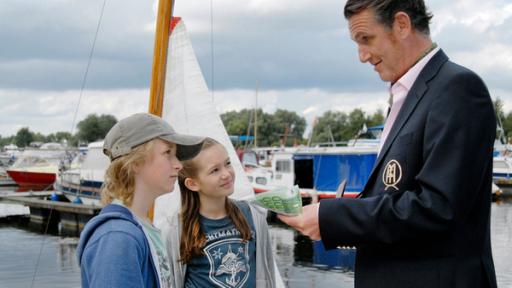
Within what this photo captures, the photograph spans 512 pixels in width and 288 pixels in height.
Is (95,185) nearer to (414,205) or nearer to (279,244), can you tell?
(279,244)

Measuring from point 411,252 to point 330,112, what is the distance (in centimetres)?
9481

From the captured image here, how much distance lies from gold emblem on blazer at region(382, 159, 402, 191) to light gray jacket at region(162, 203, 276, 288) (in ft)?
4.82

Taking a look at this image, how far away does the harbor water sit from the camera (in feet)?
49.1

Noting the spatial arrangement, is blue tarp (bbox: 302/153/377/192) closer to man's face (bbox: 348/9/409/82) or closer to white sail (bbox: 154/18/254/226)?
white sail (bbox: 154/18/254/226)

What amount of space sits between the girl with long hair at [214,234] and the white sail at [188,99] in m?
2.28

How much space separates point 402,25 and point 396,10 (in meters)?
0.05

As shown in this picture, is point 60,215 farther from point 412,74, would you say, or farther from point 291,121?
point 291,121

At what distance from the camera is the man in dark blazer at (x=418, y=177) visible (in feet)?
5.74

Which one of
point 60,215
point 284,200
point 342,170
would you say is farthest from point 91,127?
point 284,200

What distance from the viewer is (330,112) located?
95.8 meters

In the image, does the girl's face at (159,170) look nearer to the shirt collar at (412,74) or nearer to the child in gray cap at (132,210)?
the child in gray cap at (132,210)

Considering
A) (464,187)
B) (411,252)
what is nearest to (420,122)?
(464,187)

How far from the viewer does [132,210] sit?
2375 mm

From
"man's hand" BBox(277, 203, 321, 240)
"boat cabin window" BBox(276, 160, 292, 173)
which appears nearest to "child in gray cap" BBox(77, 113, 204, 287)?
"man's hand" BBox(277, 203, 321, 240)
